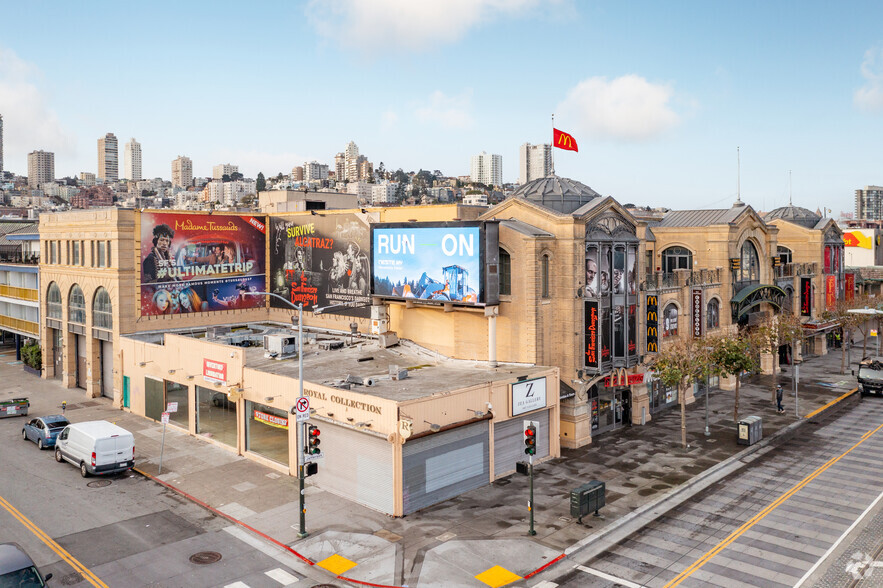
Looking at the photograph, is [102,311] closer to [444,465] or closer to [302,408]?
[302,408]

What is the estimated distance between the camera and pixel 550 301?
37500 mm

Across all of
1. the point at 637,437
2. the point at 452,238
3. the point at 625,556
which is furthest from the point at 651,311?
the point at 625,556

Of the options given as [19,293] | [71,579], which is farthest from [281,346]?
[19,293]

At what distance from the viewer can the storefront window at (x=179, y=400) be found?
4034 centimetres

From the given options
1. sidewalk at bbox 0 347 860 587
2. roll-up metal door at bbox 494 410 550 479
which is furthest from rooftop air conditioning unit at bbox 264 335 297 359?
roll-up metal door at bbox 494 410 550 479

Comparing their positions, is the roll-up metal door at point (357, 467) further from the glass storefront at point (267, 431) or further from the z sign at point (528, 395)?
the z sign at point (528, 395)

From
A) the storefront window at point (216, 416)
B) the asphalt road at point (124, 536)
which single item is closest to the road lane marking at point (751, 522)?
the asphalt road at point (124, 536)

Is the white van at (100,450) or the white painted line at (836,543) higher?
the white van at (100,450)

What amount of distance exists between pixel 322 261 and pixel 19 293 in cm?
3332

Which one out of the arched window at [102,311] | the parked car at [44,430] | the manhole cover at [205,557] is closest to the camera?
the manhole cover at [205,557]

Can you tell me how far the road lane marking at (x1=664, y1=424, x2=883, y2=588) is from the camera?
867 inches

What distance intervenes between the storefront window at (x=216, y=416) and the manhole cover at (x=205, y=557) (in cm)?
1316

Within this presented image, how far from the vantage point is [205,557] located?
76.1 ft

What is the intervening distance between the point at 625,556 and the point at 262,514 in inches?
572
